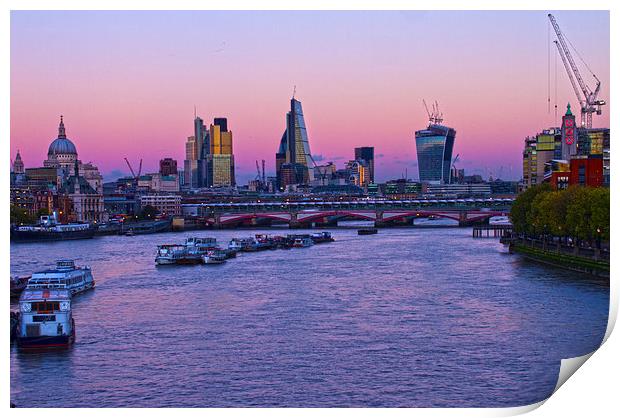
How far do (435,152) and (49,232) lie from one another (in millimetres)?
59274

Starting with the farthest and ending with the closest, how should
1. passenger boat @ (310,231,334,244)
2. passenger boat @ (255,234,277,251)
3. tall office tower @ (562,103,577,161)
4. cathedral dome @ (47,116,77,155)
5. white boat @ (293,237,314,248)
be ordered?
cathedral dome @ (47,116,77,155) < tall office tower @ (562,103,577,161) < passenger boat @ (310,231,334,244) < white boat @ (293,237,314,248) < passenger boat @ (255,234,277,251)

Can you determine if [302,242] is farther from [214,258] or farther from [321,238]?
[214,258]

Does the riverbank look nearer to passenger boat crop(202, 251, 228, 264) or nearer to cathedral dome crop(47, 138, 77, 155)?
passenger boat crop(202, 251, 228, 264)

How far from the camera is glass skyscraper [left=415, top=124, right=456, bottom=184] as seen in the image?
268 feet

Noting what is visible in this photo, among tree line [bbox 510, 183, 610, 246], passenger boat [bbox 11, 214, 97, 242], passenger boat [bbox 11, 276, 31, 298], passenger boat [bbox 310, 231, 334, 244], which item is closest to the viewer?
passenger boat [bbox 11, 276, 31, 298]

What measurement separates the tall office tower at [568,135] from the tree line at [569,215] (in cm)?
1432

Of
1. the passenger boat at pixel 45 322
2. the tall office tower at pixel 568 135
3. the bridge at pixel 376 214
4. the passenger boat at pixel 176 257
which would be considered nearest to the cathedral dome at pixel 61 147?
the bridge at pixel 376 214

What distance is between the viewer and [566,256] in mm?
13992

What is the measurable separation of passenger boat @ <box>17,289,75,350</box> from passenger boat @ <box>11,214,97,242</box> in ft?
55.2

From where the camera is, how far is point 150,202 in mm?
46844

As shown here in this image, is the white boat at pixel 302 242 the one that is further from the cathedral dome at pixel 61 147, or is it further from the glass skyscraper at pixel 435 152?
the glass skyscraper at pixel 435 152

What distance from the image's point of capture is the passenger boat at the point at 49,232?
24.9 meters

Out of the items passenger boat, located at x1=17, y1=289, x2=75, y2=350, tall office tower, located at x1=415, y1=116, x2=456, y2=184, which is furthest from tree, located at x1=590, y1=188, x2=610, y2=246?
tall office tower, located at x1=415, y1=116, x2=456, y2=184
